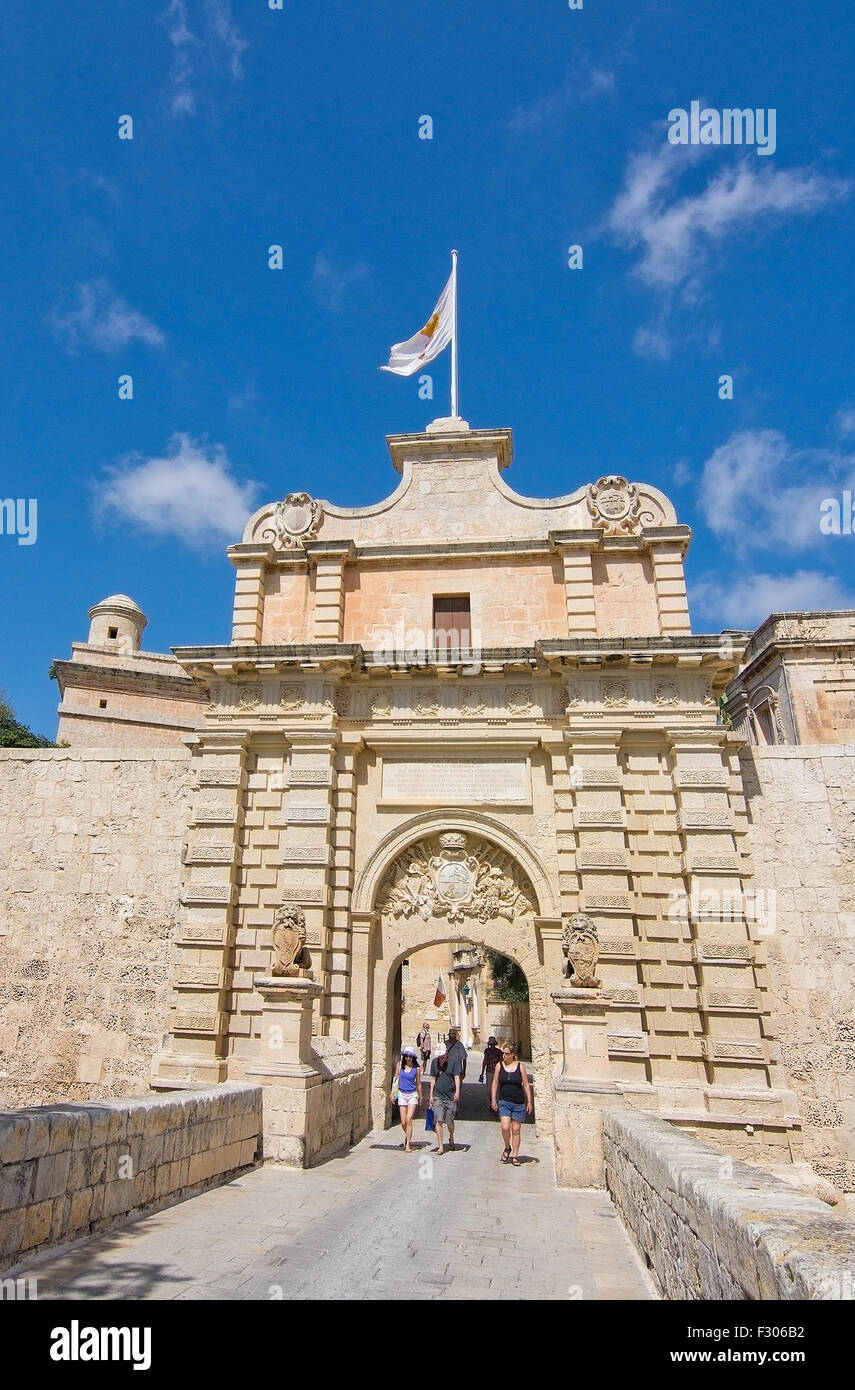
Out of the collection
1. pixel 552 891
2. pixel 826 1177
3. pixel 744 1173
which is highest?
pixel 552 891

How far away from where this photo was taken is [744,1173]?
461cm

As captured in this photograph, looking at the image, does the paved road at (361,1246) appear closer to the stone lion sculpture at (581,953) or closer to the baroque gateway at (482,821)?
the stone lion sculpture at (581,953)

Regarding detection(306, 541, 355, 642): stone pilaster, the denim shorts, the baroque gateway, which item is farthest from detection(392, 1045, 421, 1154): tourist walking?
detection(306, 541, 355, 642): stone pilaster

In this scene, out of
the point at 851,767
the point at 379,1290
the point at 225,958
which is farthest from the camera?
the point at 851,767

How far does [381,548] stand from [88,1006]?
9872mm

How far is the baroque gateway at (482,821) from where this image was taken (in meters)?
12.5

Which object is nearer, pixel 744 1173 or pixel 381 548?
pixel 744 1173

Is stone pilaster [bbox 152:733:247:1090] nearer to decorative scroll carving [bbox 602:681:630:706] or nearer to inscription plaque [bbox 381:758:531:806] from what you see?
inscription plaque [bbox 381:758:531:806]

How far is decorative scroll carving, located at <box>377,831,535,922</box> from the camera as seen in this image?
549 inches

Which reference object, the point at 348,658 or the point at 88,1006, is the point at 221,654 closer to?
the point at 348,658

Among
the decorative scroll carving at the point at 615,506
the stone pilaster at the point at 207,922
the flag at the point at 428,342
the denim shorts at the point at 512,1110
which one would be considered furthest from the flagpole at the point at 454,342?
the denim shorts at the point at 512,1110

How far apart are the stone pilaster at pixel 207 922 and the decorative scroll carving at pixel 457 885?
2.70 meters

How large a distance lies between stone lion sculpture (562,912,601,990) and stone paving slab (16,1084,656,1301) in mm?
2310

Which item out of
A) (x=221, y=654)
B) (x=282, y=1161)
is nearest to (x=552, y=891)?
(x=282, y=1161)
